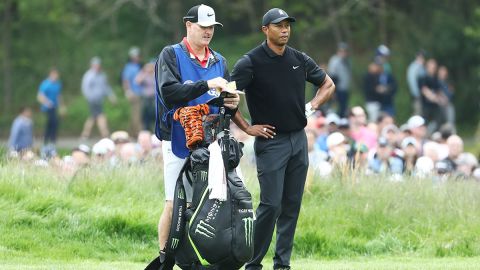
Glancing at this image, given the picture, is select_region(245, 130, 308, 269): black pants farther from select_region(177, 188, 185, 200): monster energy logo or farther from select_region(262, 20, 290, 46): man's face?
select_region(177, 188, 185, 200): monster energy logo

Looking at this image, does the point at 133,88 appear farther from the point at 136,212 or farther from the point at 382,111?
the point at 136,212

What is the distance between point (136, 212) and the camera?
14.5m

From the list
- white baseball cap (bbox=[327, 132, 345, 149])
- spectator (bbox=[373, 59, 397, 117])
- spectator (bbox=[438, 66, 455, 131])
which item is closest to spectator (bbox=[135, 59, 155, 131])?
spectator (bbox=[373, 59, 397, 117])

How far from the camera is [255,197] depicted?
1523cm

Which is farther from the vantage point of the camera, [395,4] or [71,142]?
[395,4]

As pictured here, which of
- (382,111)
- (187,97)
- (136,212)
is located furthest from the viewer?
(382,111)

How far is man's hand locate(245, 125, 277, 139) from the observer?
38.7 ft

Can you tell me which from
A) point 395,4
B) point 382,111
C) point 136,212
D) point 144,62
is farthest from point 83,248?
point 395,4

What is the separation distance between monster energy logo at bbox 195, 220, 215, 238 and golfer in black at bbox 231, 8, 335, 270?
1.37 m

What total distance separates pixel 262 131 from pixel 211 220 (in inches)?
61.6

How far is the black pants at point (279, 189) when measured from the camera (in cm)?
1177

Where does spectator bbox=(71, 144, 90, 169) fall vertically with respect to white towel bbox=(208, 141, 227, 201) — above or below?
above

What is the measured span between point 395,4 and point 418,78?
7449mm

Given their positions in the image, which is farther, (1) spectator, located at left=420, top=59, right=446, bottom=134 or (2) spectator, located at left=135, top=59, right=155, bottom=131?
(2) spectator, located at left=135, top=59, right=155, bottom=131
